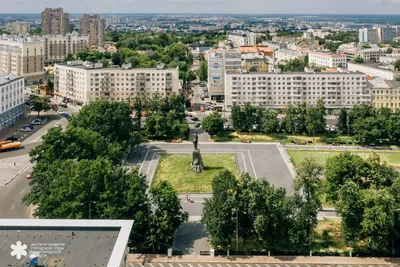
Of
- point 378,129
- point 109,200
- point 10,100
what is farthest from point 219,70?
point 109,200

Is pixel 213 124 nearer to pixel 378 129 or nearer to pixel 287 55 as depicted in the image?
pixel 378 129

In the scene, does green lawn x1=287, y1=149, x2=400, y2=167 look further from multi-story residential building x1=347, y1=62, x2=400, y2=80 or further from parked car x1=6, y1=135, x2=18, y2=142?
multi-story residential building x1=347, y1=62, x2=400, y2=80

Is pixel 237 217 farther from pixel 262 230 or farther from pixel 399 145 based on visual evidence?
pixel 399 145

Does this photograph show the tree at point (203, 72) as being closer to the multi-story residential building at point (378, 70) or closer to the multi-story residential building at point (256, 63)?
the multi-story residential building at point (256, 63)

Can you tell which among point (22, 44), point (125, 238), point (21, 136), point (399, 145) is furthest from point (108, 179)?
point (22, 44)

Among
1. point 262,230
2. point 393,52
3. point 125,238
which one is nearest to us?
point 125,238

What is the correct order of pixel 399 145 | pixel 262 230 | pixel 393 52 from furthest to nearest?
pixel 393 52 < pixel 399 145 < pixel 262 230

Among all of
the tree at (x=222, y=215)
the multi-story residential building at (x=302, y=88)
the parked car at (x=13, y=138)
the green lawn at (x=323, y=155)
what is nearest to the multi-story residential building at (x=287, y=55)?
the multi-story residential building at (x=302, y=88)
